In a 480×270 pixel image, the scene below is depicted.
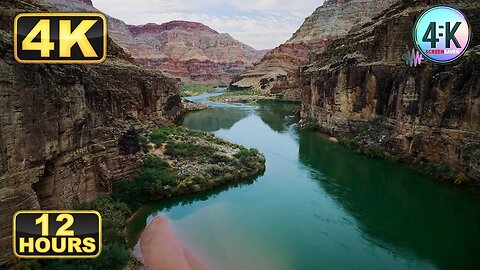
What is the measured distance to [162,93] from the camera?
41281mm

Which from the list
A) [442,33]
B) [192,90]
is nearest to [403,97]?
[442,33]

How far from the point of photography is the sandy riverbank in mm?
12250

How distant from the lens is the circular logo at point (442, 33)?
18203mm

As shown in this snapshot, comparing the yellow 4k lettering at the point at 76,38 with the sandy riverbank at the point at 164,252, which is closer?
the yellow 4k lettering at the point at 76,38

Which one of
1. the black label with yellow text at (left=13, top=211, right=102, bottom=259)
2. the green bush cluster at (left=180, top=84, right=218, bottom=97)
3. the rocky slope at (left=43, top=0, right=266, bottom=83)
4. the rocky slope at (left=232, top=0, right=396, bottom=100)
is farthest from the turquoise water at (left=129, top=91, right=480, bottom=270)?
the rocky slope at (left=43, top=0, right=266, bottom=83)

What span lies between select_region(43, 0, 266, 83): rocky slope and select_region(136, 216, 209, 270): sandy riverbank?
11645 cm

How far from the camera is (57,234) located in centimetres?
358

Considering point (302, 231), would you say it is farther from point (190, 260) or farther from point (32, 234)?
point (32, 234)

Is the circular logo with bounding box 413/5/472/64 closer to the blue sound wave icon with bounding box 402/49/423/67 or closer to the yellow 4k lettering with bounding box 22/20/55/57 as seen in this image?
the blue sound wave icon with bounding box 402/49/423/67

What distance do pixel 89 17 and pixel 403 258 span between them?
45.0ft

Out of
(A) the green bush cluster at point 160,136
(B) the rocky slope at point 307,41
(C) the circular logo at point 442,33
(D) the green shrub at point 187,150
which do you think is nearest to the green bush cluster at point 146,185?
(D) the green shrub at point 187,150

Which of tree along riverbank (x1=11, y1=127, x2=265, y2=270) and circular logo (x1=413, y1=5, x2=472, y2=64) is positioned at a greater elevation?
circular logo (x1=413, y1=5, x2=472, y2=64)

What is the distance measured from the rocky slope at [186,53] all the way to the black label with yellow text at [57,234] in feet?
416

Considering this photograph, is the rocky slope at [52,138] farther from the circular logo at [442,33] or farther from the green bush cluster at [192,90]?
the green bush cluster at [192,90]
